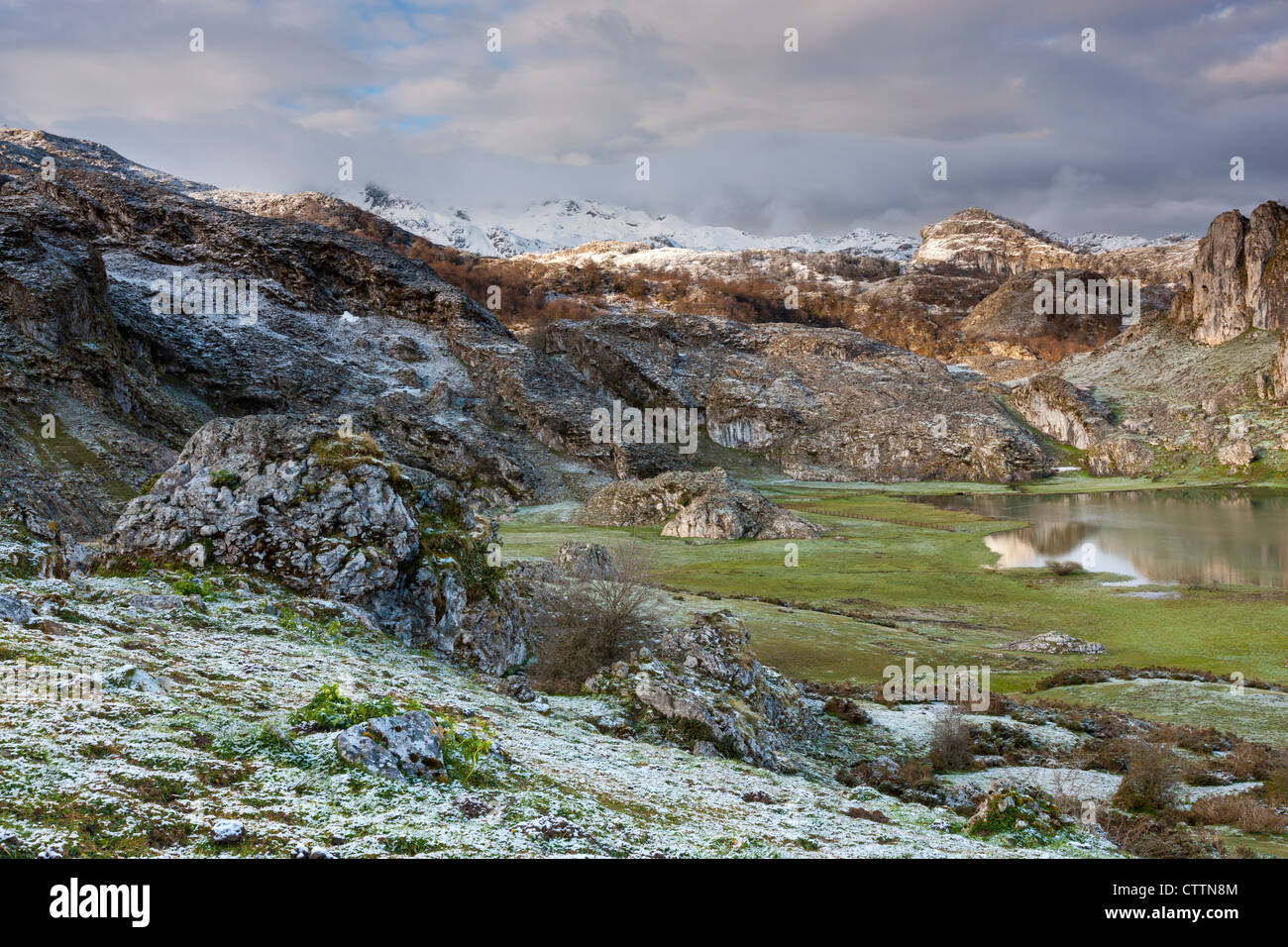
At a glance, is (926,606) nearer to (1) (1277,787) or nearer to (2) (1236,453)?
(1) (1277,787)

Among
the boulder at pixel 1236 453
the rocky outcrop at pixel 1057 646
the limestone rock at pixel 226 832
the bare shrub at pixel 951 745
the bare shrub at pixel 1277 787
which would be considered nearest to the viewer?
the limestone rock at pixel 226 832

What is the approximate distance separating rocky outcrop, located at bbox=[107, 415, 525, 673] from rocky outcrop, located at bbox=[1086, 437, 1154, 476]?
6177 inches

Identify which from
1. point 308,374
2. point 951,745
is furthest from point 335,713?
point 308,374

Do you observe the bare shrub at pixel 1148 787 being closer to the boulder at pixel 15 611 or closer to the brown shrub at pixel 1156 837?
the brown shrub at pixel 1156 837

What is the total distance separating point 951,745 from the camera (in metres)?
22.2

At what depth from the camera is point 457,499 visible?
28766 millimetres

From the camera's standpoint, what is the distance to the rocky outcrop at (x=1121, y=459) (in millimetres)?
A: 146750

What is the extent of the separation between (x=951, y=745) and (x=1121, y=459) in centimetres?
15363

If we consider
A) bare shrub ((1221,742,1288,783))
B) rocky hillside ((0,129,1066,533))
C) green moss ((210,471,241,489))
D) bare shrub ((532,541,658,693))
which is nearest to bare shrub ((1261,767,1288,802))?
bare shrub ((1221,742,1288,783))

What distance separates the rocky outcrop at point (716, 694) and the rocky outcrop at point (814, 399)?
445 ft

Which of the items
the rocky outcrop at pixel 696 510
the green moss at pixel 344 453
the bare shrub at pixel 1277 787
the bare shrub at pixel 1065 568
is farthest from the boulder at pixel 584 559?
the bare shrub at pixel 1065 568

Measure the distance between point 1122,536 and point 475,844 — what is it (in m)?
86.0

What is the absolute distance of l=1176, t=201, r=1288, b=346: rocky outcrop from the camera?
173625 millimetres
